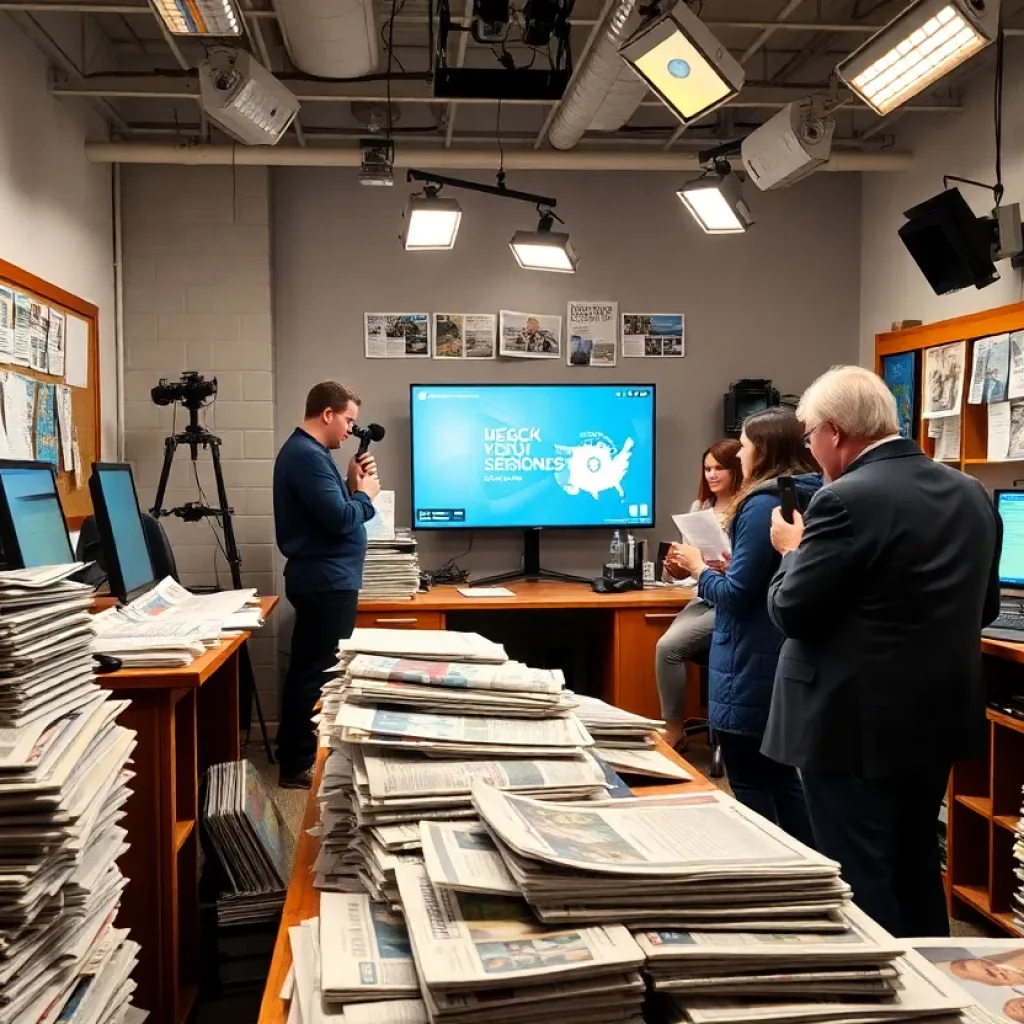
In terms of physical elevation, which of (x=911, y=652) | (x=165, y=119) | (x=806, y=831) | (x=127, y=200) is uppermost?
(x=165, y=119)

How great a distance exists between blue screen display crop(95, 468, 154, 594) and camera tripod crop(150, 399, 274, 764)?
1413mm

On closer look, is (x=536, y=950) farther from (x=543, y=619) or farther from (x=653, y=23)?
(x=543, y=619)

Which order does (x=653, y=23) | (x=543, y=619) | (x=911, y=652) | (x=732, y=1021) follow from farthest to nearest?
(x=543, y=619), (x=653, y=23), (x=911, y=652), (x=732, y=1021)

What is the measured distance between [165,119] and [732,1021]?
494 centimetres

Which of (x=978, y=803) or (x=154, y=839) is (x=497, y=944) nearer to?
(x=154, y=839)

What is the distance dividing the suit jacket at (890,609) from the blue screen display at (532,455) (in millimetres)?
2959

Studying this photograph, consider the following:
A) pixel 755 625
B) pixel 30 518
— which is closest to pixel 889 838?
pixel 755 625

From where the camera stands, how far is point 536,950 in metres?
0.83

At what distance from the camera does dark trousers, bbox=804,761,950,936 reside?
6.59ft

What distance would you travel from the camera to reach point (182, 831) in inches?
92.6

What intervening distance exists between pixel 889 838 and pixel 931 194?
3.41 metres

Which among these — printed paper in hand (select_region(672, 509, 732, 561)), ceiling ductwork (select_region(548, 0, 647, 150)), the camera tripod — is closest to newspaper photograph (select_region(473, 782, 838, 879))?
printed paper in hand (select_region(672, 509, 732, 561))

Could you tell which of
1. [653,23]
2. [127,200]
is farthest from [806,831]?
[127,200]

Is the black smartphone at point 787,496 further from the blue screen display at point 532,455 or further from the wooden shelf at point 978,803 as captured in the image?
the blue screen display at point 532,455
